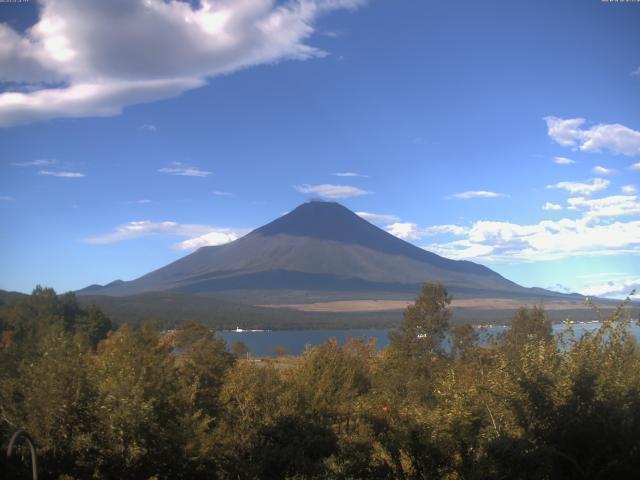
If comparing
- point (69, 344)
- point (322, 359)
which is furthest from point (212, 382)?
point (69, 344)

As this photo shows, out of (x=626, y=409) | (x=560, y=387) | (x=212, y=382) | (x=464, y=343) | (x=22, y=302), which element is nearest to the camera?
(x=626, y=409)

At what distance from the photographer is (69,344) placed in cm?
1560

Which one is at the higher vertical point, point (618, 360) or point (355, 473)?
point (618, 360)

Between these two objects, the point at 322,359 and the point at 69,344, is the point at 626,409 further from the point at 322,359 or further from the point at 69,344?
the point at 322,359

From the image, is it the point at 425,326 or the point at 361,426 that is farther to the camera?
the point at 425,326

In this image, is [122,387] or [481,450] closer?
[481,450]

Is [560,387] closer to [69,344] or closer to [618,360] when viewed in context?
[618,360]

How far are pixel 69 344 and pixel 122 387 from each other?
3046 mm

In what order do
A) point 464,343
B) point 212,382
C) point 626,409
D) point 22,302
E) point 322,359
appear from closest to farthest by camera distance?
point 626,409 < point 322,359 < point 212,382 < point 464,343 < point 22,302

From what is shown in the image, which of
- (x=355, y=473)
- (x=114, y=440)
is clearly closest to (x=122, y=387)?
(x=114, y=440)

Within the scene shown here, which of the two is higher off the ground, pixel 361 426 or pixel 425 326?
pixel 425 326

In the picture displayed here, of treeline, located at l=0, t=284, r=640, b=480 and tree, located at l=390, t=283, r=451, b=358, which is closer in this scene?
treeline, located at l=0, t=284, r=640, b=480

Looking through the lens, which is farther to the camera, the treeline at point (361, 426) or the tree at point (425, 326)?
the tree at point (425, 326)

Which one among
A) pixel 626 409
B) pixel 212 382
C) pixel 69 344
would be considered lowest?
pixel 212 382
